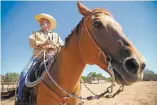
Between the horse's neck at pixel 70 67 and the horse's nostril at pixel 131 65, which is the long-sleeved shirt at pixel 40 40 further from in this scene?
the horse's nostril at pixel 131 65

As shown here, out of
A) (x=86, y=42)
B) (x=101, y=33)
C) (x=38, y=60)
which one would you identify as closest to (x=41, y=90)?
(x=38, y=60)

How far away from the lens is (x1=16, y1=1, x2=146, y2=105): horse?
102 inches

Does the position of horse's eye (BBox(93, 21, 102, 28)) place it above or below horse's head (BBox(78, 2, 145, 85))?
above

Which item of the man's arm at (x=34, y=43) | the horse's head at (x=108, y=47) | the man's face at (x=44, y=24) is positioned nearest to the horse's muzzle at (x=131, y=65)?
the horse's head at (x=108, y=47)

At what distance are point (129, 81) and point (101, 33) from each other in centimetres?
68

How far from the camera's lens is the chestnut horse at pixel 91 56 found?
2.59 metres

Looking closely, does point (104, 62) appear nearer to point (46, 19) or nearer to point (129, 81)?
point (129, 81)

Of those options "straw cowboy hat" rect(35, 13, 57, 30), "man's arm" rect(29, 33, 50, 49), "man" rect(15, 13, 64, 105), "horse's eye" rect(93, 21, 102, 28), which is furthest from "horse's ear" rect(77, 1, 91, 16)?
"straw cowboy hat" rect(35, 13, 57, 30)

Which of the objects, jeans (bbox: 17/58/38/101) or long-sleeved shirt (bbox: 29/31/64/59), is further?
long-sleeved shirt (bbox: 29/31/64/59)

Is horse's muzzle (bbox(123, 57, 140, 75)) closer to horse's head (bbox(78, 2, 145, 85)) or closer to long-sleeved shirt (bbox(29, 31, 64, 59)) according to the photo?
horse's head (bbox(78, 2, 145, 85))

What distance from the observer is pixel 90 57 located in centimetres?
310

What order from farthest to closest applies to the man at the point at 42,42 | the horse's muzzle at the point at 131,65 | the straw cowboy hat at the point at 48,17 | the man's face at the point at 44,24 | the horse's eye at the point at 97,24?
the straw cowboy hat at the point at 48,17, the man's face at the point at 44,24, the man at the point at 42,42, the horse's eye at the point at 97,24, the horse's muzzle at the point at 131,65

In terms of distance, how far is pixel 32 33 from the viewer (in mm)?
4469

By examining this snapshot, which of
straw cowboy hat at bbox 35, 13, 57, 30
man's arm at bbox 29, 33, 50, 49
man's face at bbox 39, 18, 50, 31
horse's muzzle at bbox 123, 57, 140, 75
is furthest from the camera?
straw cowboy hat at bbox 35, 13, 57, 30
